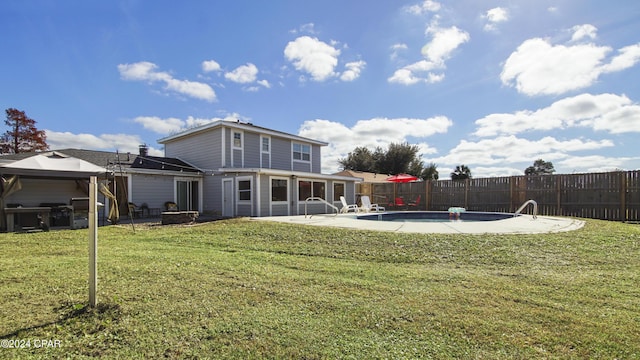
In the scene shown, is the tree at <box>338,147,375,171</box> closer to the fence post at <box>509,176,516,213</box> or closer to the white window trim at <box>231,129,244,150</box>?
the fence post at <box>509,176,516,213</box>

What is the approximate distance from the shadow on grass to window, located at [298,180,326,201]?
1426 centimetres

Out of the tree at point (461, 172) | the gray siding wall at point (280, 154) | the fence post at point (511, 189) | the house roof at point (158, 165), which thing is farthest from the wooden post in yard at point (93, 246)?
the tree at point (461, 172)

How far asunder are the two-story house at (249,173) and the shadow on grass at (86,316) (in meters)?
11.6

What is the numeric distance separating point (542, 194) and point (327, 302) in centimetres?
1732

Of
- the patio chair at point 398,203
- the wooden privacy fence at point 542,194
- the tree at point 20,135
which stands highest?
the tree at point 20,135

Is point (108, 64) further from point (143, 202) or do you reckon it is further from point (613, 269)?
point (613, 269)

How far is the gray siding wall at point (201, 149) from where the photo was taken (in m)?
17.4

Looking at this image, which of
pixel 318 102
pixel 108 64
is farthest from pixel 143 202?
pixel 318 102

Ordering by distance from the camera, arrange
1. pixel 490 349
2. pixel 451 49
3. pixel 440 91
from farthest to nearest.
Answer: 1. pixel 440 91
2. pixel 451 49
3. pixel 490 349

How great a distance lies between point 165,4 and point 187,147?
33.0 ft

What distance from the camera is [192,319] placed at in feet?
10.8

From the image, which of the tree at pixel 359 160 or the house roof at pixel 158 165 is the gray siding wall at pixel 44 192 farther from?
the tree at pixel 359 160

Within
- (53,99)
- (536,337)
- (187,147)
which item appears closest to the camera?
(536,337)

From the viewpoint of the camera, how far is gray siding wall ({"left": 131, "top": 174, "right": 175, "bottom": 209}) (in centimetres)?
1513
